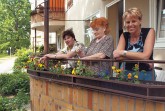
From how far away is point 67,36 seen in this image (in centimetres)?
524

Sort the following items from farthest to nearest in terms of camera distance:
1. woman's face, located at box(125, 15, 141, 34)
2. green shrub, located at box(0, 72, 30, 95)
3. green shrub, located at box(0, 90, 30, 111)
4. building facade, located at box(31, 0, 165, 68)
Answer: green shrub, located at box(0, 72, 30, 95) → green shrub, located at box(0, 90, 30, 111) → building facade, located at box(31, 0, 165, 68) → woman's face, located at box(125, 15, 141, 34)

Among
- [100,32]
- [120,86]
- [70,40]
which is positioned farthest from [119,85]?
[70,40]

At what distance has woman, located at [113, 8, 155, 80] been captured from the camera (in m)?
3.65

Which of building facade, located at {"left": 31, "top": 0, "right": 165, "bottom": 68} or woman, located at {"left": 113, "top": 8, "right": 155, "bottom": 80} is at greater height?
building facade, located at {"left": 31, "top": 0, "right": 165, "bottom": 68}

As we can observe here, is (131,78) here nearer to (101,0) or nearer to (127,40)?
(127,40)

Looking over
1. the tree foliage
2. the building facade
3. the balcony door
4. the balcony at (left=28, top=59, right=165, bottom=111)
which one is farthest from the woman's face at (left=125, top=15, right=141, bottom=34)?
the tree foliage

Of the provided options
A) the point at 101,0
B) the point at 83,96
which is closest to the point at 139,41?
the point at 83,96

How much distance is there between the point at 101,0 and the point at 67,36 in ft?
16.5

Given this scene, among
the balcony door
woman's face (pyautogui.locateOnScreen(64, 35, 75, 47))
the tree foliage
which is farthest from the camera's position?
the tree foliage

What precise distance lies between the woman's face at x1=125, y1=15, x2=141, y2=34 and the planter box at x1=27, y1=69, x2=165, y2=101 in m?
0.66

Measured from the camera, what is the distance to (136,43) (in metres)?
3.89

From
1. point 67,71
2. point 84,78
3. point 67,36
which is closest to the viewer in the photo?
point 84,78

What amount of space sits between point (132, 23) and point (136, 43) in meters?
0.25

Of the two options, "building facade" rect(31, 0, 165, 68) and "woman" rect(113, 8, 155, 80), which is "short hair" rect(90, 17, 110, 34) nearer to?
"woman" rect(113, 8, 155, 80)
